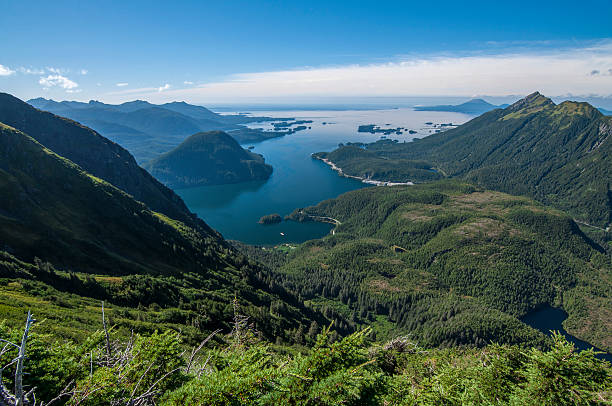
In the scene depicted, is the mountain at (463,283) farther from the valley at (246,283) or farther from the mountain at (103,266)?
the mountain at (103,266)

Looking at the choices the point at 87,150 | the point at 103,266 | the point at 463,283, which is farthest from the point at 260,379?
the point at 87,150

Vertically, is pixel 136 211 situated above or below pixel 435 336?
above

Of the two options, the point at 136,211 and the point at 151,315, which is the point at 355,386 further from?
the point at 136,211

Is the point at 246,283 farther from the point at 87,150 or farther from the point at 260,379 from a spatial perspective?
the point at 87,150

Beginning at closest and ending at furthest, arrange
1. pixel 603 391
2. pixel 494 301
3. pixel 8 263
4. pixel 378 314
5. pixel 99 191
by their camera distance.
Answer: pixel 603 391 → pixel 8 263 → pixel 99 191 → pixel 378 314 → pixel 494 301

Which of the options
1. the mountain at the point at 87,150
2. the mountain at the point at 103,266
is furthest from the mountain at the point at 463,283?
the mountain at the point at 87,150

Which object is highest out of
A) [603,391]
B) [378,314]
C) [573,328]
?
[603,391]

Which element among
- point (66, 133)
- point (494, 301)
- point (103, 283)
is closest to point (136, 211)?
point (103, 283)
